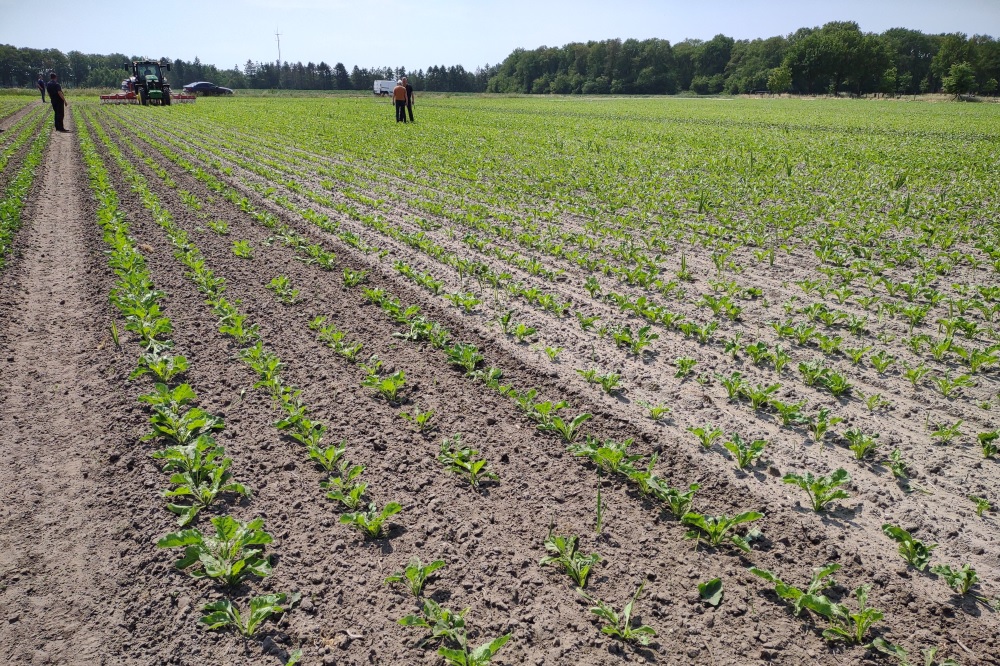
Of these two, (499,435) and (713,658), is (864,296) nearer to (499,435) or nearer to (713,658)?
(499,435)

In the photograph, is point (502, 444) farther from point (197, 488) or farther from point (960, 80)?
point (960, 80)

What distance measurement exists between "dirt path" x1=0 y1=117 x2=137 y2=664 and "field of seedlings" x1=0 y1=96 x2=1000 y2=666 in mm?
23

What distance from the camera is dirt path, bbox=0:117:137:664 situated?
9.90 feet

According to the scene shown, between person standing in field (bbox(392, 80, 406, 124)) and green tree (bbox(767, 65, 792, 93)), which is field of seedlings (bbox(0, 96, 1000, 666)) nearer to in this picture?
person standing in field (bbox(392, 80, 406, 124))

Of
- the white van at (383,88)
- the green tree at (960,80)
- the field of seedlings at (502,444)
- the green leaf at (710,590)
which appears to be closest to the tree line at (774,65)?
the green tree at (960,80)

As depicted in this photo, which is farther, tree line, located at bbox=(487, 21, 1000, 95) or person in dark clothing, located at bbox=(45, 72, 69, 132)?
tree line, located at bbox=(487, 21, 1000, 95)

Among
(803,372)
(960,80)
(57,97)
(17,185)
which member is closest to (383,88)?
(57,97)

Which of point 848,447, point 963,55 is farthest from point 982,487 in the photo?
point 963,55

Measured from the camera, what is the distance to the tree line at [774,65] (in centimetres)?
8531

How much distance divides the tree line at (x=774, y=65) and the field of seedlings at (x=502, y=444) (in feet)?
266

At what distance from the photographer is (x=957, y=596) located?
122 inches

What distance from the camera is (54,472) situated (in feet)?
13.7

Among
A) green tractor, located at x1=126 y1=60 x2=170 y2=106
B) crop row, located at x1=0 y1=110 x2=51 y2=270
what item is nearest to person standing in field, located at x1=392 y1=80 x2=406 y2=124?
crop row, located at x1=0 y1=110 x2=51 y2=270

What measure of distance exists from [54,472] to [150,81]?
57.4 metres
